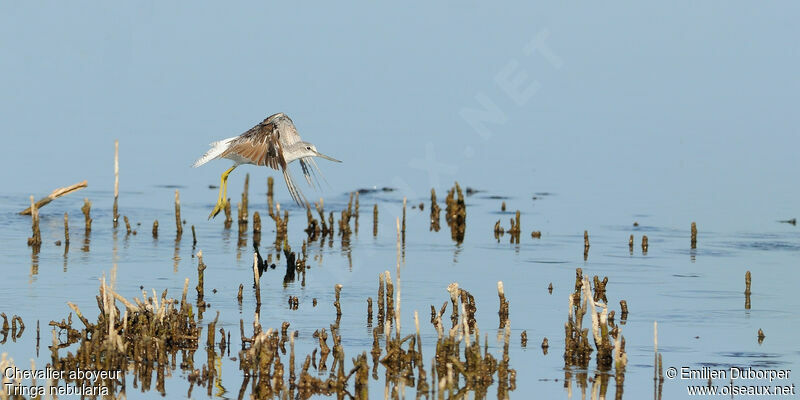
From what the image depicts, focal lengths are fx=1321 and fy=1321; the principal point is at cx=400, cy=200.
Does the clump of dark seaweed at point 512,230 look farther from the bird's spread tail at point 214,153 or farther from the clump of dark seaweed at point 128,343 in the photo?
the clump of dark seaweed at point 128,343

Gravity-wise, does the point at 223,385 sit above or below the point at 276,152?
below

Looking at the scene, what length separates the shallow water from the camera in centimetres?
1521

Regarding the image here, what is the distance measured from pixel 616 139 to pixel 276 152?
35737mm

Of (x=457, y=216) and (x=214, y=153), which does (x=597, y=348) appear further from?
(x=457, y=216)

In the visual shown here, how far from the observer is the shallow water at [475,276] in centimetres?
1521

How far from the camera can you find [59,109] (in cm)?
5678

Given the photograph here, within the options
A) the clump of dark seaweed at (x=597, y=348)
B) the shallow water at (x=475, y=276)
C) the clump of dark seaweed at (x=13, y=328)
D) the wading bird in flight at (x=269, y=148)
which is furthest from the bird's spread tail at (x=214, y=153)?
the clump of dark seaweed at (x=597, y=348)

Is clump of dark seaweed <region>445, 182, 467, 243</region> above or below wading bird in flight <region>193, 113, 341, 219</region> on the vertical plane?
below

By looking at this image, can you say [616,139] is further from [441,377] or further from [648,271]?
[441,377]

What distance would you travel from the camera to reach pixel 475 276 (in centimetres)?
2112

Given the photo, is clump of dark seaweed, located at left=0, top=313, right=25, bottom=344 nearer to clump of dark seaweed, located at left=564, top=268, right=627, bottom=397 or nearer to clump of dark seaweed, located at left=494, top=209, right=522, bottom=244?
clump of dark seaweed, located at left=564, top=268, right=627, bottom=397

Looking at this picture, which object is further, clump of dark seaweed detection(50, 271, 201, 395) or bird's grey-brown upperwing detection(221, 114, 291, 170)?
bird's grey-brown upperwing detection(221, 114, 291, 170)

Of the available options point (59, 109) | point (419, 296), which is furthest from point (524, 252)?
point (59, 109)

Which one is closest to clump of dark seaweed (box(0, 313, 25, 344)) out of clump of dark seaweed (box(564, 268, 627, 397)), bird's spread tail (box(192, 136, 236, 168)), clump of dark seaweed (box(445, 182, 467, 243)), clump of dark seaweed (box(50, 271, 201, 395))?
clump of dark seaweed (box(50, 271, 201, 395))
